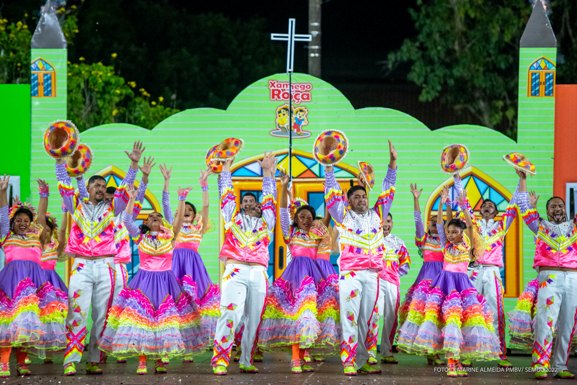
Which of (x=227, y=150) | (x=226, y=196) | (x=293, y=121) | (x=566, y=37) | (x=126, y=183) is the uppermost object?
(x=566, y=37)

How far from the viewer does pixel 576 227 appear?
1225 centimetres

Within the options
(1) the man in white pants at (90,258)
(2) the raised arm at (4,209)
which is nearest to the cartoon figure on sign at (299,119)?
(1) the man in white pants at (90,258)

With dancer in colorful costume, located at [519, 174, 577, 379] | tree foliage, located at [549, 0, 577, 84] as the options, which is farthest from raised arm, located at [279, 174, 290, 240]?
tree foliage, located at [549, 0, 577, 84]

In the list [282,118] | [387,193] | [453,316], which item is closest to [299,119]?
[282,118]

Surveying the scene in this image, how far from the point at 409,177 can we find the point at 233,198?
118 inches

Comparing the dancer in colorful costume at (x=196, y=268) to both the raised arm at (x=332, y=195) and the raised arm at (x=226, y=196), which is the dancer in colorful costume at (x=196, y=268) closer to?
the raised arm at (x=226, y=196)

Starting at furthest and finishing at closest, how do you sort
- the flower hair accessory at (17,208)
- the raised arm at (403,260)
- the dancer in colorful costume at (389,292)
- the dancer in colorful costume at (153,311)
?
the raised arm at (403,260) → the dancer in colorful costume at (389,292) → the flower hair accessory at (17,208) → the dancer in colorful costume at (153,311)

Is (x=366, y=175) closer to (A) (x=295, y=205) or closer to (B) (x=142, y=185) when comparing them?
(A) (x=295, y=205)

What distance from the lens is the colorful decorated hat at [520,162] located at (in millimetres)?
12531

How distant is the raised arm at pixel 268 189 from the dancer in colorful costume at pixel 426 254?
1.89 metres

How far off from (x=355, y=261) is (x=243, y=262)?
3.38ft

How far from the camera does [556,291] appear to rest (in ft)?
39.5

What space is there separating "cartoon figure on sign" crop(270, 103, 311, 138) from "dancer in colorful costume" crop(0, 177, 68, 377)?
2.99 m

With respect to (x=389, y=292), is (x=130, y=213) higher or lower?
higher
